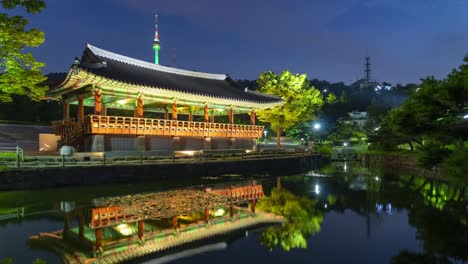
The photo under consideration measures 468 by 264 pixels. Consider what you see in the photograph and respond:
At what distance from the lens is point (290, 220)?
11.5 meters

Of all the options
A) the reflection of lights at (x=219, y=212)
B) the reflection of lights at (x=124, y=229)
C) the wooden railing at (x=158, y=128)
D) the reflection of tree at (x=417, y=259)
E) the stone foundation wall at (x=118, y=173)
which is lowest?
the reflection of tree at (x=417, y=259)

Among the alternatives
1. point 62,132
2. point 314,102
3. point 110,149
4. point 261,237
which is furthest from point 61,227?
point 314,102

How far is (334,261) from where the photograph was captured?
7.93 meters

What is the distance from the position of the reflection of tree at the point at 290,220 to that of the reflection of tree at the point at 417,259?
2.37 meters

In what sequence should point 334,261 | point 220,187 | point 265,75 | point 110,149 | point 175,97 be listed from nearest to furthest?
point 334,261 → point 220,187 → point 110,149 → point 175,97 → point 265,75

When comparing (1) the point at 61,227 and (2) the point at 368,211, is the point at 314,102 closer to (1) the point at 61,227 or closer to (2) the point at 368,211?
(2) the point at 368,211

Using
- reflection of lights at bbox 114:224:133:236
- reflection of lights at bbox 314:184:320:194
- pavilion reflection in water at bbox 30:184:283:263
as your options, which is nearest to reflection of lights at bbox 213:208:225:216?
pavilion reflection in water at bbox 30:184:283:263

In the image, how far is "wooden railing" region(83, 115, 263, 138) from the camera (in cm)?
2142

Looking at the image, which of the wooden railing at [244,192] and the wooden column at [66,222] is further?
the wooden railing at [244,192]

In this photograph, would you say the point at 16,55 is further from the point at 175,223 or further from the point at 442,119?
the point at 442,119

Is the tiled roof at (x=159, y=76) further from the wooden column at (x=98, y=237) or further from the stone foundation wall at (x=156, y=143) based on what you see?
the wooden column at (x=98, y=237)

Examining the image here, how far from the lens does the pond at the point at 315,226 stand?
809 centimetres

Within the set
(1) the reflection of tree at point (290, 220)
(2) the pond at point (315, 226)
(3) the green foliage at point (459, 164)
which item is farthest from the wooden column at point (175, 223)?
(3) the green foliage at point (459, 164)

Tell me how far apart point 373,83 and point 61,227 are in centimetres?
17530
